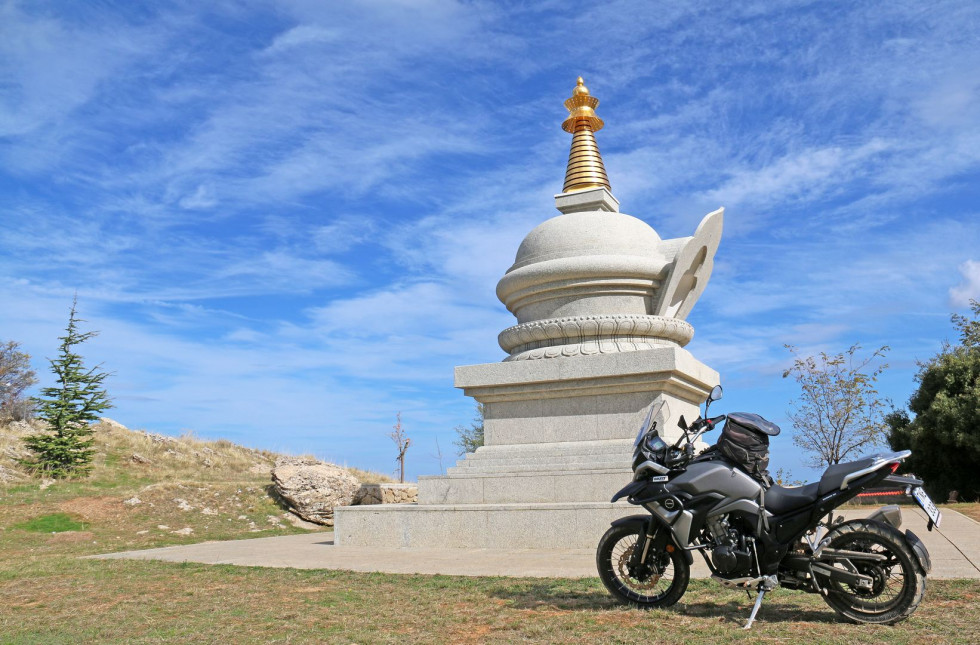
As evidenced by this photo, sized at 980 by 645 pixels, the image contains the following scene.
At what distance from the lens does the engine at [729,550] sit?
512cm

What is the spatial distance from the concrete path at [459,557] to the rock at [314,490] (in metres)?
3.99

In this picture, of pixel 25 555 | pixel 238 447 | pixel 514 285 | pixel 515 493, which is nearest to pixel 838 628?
pixel 515 493

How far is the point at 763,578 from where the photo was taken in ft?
16.6

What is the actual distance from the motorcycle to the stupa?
3.16 m

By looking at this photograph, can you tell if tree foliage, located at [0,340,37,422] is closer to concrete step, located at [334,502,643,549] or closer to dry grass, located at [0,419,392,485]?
dry grass, located at [0,419,392,485]

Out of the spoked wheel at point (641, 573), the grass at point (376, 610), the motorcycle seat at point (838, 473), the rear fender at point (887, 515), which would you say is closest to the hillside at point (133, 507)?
the grass at point (376, 610)

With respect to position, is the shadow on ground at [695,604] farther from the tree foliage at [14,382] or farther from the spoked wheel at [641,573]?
the tree foliage at [14,382]

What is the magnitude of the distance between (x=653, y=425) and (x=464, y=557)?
365cm

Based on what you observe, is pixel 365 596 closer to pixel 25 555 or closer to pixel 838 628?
pixel 838 628

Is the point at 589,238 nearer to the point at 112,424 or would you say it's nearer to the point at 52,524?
the point at 52,524

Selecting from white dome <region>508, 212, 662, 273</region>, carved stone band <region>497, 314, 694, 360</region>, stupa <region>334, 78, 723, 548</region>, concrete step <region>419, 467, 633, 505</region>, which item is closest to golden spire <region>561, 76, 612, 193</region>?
stupa <region>334, 78, 723, 548</region>

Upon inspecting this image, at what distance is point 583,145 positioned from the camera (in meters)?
13.8

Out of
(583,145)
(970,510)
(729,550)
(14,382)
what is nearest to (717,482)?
(729,550)

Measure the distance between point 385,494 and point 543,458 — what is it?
6.43 meters
